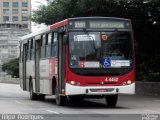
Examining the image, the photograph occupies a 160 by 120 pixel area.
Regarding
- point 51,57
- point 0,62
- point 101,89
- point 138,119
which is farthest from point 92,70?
point 0,62

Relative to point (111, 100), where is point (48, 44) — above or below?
above

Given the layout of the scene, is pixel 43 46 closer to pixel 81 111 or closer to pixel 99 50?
pixel 99 50

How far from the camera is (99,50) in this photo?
20.9 metres

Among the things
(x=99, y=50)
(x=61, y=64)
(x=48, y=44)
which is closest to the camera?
(x=99, y=50)

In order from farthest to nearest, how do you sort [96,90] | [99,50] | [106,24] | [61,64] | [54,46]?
[54,46] → [61,64] → [106,24] → [99,50] → [96,90]

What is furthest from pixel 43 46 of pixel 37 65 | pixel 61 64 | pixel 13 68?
pixel 13 68

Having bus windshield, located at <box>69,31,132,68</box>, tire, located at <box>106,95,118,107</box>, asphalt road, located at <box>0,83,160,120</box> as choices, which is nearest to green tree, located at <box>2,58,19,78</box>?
asphalt road, located at <box>0,83,160,120</box>

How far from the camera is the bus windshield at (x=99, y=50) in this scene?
68.0 ft

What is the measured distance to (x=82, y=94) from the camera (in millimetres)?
20719

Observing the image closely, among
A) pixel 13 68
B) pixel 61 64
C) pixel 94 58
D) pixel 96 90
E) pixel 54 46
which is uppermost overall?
pixel 54 46

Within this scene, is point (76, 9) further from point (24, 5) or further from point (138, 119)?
point (24, 5)

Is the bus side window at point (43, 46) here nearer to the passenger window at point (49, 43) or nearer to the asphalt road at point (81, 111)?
the passenger window at point (49, 43)

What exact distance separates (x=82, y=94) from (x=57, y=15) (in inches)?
549

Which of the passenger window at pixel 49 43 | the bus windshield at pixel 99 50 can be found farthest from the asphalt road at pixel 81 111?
the passenger window at pixel 49 43
